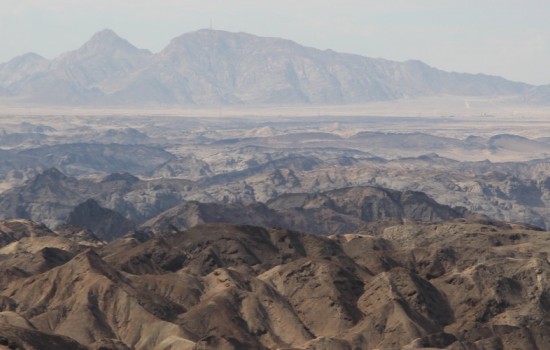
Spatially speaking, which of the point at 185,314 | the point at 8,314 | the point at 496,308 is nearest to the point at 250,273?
the point at 185,314

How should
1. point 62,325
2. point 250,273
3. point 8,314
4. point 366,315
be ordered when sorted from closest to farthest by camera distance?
point 8,314, point 62,325, point 366,315, point 250,273

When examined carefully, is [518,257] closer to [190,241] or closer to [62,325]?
[190,241]

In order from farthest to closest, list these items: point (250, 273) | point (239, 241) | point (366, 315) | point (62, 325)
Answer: point (239, 241)
point (250, 273)
point (366, 315)
point (62, 325)

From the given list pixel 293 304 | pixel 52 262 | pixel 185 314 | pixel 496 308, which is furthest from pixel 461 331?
pixel 52 262

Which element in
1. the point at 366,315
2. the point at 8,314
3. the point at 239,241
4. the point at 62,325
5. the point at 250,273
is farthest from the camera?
the point at 239,241

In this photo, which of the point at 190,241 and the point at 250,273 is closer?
the point at 250,273

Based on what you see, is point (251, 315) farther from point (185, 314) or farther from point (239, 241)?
point (239, 241)
